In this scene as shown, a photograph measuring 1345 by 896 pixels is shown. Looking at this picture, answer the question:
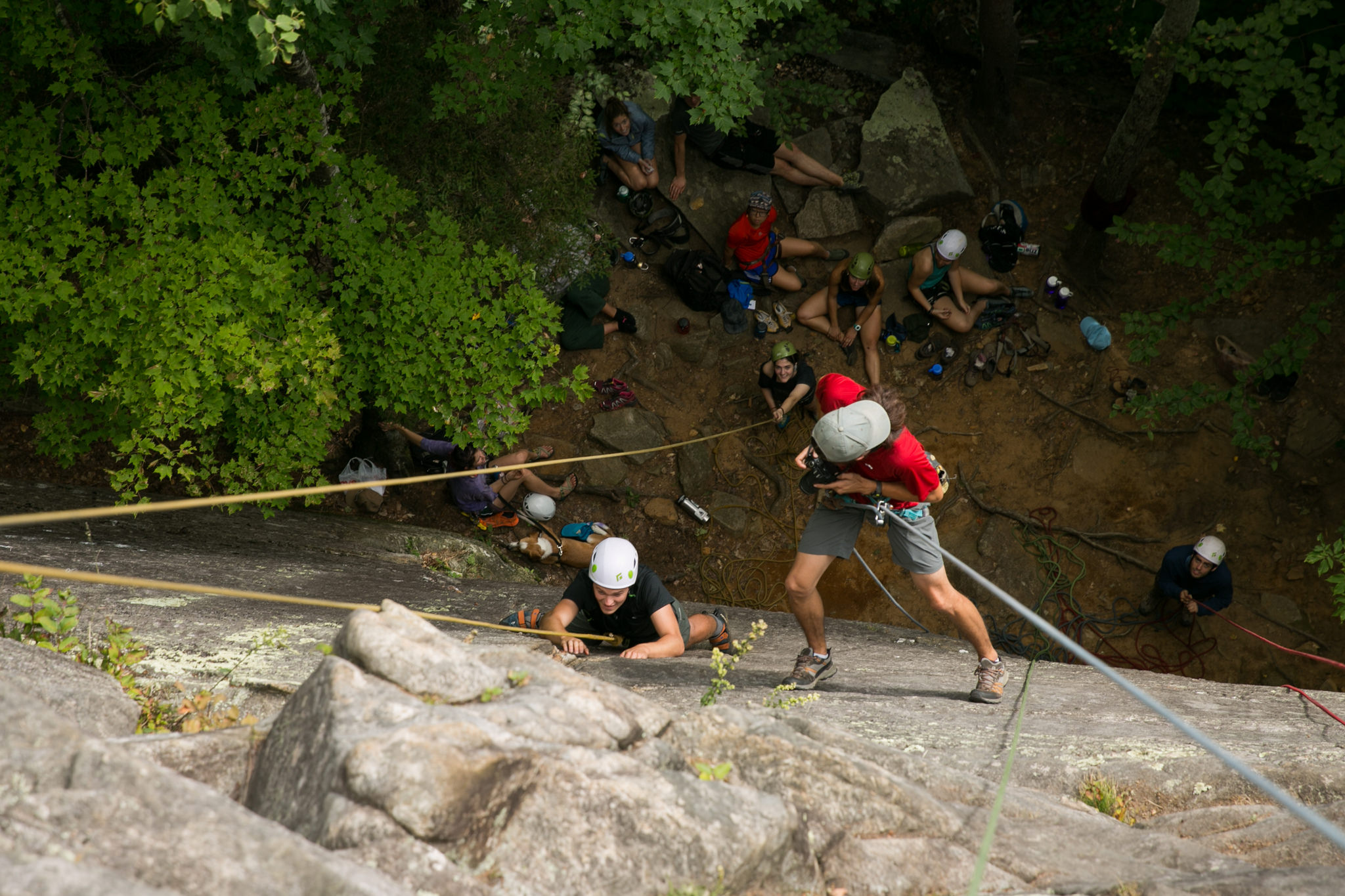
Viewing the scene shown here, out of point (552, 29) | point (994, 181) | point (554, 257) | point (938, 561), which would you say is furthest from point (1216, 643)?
point (552, 29)

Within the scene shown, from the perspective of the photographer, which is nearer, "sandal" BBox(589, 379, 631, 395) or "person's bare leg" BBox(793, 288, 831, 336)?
"sandal" BBox(589, 379, 631, 395)

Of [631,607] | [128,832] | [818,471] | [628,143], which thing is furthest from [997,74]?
[128,832]

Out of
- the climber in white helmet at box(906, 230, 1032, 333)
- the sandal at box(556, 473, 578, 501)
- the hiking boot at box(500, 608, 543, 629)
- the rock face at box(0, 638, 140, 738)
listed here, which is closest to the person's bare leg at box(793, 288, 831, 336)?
the climber in white helmet at box(906, 230, 1032, 333)

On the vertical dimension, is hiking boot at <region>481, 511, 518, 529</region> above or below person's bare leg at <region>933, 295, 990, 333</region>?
below

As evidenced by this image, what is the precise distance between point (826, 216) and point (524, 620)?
6.35m

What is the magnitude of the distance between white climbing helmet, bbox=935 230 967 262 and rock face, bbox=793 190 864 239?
1186 millimetres

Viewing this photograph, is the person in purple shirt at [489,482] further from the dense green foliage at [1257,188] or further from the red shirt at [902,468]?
the dense green foliage at [1257,188]

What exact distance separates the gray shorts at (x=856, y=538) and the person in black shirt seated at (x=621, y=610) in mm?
892

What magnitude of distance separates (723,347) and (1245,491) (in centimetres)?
553

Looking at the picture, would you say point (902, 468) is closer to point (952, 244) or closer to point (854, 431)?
point (854, 431)

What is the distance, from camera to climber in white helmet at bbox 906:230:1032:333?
857 cm

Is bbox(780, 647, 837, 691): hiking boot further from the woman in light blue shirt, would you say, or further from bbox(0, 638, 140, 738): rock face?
the woman in light blue shirt

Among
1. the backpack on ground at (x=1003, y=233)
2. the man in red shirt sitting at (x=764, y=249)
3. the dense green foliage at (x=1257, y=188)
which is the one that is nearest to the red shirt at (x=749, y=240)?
the man in red shirt sitting at (x=764, y=249)

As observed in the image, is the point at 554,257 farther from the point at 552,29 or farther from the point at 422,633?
the point at 422,633
